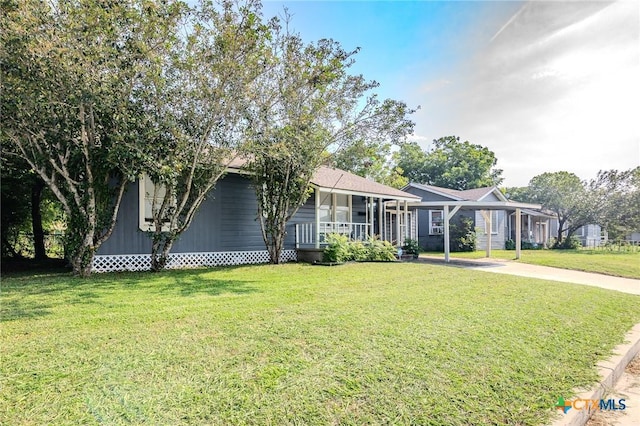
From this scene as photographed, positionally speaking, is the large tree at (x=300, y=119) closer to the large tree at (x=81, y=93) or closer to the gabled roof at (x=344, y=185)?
the gabled roof at (x=344, y=185)

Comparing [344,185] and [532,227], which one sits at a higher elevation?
[344,185]

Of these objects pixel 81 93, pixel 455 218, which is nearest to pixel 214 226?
pixel 81 93

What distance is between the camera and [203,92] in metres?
8.15

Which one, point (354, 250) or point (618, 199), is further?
point (618, 199)

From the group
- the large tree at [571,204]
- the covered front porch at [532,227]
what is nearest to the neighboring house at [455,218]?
the covered front porch at [532,227]

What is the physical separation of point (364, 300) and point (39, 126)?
7293 millimetres

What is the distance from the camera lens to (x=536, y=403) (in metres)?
2.97

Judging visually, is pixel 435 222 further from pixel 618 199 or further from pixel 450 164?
pixel 450 164

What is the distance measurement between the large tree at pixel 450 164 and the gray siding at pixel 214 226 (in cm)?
2850

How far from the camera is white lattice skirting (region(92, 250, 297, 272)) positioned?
31.1 ft

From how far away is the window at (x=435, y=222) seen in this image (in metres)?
21.9

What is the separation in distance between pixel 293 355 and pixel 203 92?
6.60m

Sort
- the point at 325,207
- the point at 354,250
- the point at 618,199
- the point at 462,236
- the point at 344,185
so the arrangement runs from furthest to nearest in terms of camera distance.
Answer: the point at 618,199
the point at 462,236
the point at 325,207
the point at 344,185
the point at 354,250

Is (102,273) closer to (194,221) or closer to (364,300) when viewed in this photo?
(194,221)
